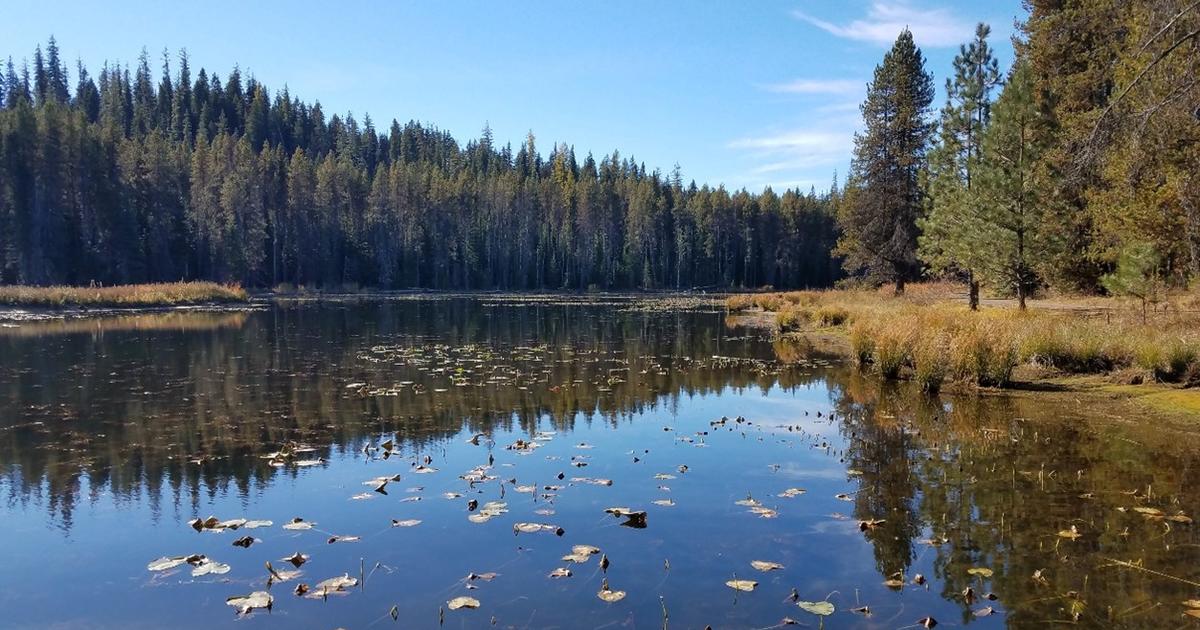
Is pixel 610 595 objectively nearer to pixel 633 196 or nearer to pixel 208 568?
pixel 208 568

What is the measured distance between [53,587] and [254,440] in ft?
19.2

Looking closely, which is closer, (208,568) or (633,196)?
(208,568)

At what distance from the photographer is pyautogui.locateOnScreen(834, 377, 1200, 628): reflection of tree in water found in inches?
254

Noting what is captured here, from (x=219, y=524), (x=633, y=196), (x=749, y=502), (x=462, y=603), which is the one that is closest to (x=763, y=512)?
(x=749, y=502)

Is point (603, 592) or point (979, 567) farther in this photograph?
point (979, 567)

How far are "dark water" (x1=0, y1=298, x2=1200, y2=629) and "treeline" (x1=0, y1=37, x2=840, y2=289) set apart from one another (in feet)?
203

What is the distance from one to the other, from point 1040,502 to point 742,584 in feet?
14.7

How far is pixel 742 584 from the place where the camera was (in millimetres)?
6801

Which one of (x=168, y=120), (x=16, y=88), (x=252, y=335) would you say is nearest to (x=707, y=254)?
(x=252, y=335)

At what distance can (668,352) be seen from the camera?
89.1 ft

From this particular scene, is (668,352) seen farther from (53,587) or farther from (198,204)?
(198,204)

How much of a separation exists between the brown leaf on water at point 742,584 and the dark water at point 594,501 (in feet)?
0.20

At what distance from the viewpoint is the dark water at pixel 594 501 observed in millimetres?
6480

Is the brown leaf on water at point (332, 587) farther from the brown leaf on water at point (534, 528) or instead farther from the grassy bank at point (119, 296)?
the grassy bank at point (119, 296)
